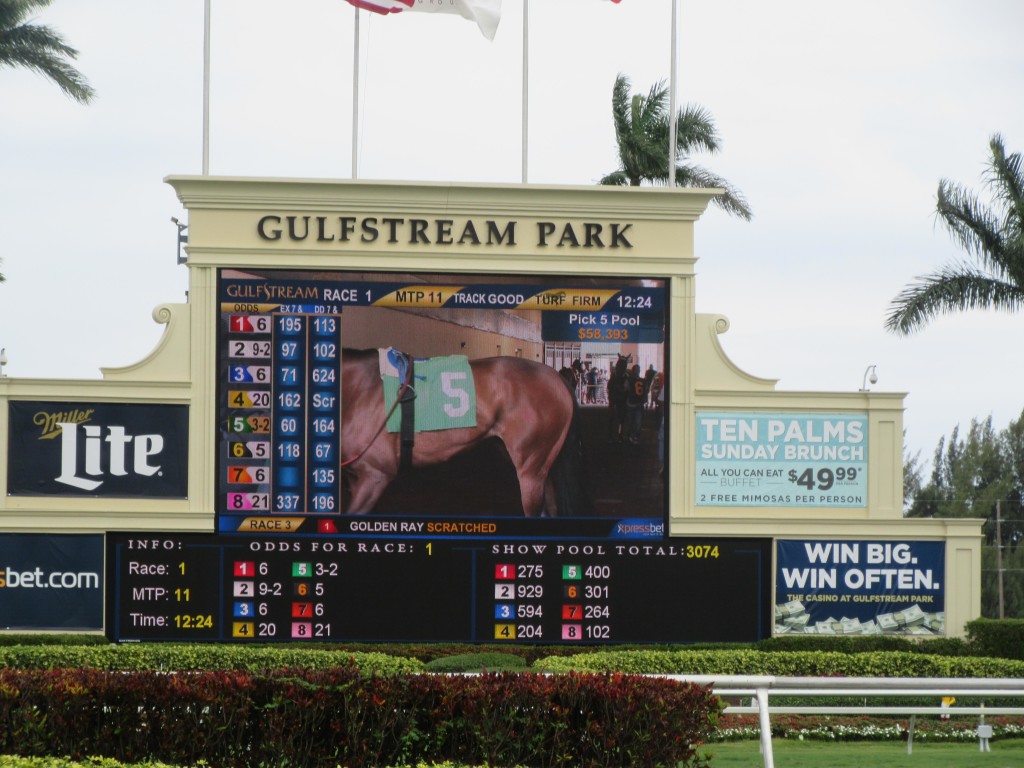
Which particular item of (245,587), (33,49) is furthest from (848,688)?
(33,49)

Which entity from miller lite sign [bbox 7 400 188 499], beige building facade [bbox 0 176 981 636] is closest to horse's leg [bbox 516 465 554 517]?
beige building facade [bbox 0 176 981 636]

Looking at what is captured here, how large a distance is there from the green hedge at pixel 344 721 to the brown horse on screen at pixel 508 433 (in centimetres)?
1064

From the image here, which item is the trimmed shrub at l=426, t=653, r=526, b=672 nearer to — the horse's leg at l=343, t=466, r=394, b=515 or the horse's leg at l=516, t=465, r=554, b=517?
the horse's leg at l=516, t=465, r=554, b=517

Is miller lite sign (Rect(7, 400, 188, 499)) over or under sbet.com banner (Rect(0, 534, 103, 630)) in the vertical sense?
over

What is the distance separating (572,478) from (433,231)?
13.1 ft

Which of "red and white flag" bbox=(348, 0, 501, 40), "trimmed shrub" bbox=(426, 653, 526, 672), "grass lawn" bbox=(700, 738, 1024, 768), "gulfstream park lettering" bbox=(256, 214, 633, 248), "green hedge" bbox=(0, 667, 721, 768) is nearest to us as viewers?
"green hedge" bbox=(0, 667, 721, 768)

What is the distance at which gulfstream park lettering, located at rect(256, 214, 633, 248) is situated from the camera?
20.3 metres

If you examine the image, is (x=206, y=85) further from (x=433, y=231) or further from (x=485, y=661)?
(x=485, y=661)

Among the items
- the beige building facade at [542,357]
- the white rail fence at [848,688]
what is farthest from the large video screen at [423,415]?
the white rail fence at [848,688]

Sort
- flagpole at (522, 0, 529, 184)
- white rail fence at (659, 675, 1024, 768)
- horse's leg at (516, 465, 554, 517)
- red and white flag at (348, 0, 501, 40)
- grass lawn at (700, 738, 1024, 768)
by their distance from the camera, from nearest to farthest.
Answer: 1. white rail fence at (659, 675, 1024, 768)
2. grass lawn at (700, 738, 1024, 768)
3. horse's leg at (516, 465, 554, 517)
4. red and white flag at (348, 0, 501, 40)
5. flagpole at (522, 0, 529, 184)

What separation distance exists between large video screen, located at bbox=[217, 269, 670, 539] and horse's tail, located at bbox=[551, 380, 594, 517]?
0.02m

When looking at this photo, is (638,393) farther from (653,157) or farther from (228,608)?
(653,157)

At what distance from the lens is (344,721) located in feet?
29.9

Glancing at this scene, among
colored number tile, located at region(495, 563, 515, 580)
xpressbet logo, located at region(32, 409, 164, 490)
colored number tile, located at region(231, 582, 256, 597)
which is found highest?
xpressbet logo, located at region(32, 409, 164, 490)
